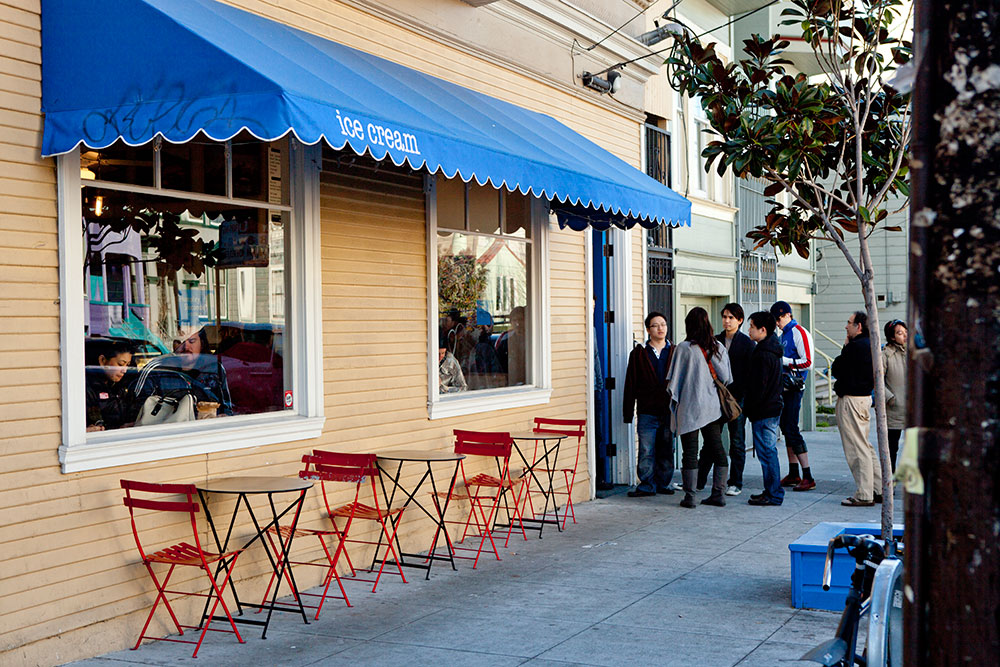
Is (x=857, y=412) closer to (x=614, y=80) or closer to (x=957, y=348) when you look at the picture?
(x=614, y=80)

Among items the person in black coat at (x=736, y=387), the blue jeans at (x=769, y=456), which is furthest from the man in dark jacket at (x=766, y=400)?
the person in black coat at (x=736, y=387)

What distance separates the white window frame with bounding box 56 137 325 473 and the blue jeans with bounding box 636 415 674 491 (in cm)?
466

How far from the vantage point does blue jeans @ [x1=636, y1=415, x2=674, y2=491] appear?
36.5 feet

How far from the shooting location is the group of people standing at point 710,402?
10.4 meters

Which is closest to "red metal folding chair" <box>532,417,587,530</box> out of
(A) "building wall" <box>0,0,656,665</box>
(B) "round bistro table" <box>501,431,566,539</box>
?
(B) "round bistro table" <box>501,431,566,539</box>

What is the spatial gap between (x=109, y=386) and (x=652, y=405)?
245 inches

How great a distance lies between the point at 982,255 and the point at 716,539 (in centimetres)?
724

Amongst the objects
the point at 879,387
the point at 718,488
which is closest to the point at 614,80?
the point at 718,488

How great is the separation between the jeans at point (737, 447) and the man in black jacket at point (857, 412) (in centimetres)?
97

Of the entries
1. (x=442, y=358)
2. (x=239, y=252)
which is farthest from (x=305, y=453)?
(x=442, y=358)

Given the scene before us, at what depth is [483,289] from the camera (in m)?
9.58

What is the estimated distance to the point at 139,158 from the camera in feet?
20.2

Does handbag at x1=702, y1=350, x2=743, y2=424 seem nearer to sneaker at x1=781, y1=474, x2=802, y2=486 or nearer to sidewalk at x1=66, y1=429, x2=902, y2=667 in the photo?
sidewalk at x1=66, y1=429, x2=902, y2=667

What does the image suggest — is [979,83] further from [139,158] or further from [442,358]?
[442,358]
